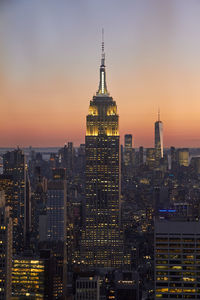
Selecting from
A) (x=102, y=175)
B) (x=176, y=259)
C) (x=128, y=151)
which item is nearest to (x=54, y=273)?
(x=176, y=259)

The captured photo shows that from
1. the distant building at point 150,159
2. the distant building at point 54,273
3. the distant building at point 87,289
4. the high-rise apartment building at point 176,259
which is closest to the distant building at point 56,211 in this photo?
the distant building at point 54,273

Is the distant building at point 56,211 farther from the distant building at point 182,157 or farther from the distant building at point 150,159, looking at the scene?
the distant building at point 150,159

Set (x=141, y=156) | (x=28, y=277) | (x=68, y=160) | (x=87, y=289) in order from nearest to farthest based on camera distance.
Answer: (x=87, y=289) < (x=28, y=277) < (x=68, y=160) < (x=141, y=156)

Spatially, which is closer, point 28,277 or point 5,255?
point 5,255

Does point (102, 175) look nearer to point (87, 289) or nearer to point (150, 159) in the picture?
point (150, 159)

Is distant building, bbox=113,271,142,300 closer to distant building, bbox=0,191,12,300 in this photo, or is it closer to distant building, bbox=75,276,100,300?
distant building, bbox=75,276,100,300

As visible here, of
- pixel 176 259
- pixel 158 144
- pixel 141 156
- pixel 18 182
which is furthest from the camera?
pixel 141 156

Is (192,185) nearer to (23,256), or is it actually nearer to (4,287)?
(23,256)

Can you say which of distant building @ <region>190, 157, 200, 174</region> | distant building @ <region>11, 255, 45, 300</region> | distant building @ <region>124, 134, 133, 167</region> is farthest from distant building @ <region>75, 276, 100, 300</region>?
distant building @ <region>190, 157, 200, 174</region>
